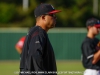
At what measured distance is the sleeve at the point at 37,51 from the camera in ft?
17.6

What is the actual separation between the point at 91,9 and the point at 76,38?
90.2 ft

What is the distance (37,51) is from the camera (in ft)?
17.7

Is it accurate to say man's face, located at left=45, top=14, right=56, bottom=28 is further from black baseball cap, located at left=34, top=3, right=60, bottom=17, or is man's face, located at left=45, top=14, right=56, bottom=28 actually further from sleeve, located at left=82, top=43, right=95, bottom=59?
sleeve, located at left=82, top=43, right=95, bottom=59

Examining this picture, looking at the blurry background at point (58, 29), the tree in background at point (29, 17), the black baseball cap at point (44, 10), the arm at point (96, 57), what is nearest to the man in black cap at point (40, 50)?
the black baseball cap at point (44, 10)

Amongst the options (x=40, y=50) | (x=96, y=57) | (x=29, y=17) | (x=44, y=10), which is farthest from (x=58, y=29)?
(x=40, y=50)

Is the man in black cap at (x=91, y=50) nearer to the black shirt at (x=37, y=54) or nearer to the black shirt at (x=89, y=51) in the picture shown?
the black shirt at (x=89, y=51)

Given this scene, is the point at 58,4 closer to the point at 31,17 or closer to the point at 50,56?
the point at 31,17

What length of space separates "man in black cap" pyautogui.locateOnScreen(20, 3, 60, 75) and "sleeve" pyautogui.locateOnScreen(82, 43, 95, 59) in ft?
7.27

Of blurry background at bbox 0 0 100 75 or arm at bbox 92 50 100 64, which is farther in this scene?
blurry background at bbox 0 0 100 75

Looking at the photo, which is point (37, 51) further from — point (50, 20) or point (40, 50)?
point (50, 20)

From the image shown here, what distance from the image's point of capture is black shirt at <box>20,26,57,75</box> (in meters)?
5.38

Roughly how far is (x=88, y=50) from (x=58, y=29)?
1717 cm

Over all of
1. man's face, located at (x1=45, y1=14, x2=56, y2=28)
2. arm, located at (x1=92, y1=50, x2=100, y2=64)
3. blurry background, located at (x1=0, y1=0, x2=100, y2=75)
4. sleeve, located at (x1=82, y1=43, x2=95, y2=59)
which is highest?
man's face, located at (x1=45, y1=14, x2=56, y2=28)

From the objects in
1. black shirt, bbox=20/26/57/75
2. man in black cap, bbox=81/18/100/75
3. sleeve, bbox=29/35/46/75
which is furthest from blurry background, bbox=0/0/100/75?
sleeve, bbox=29/35/46/75
